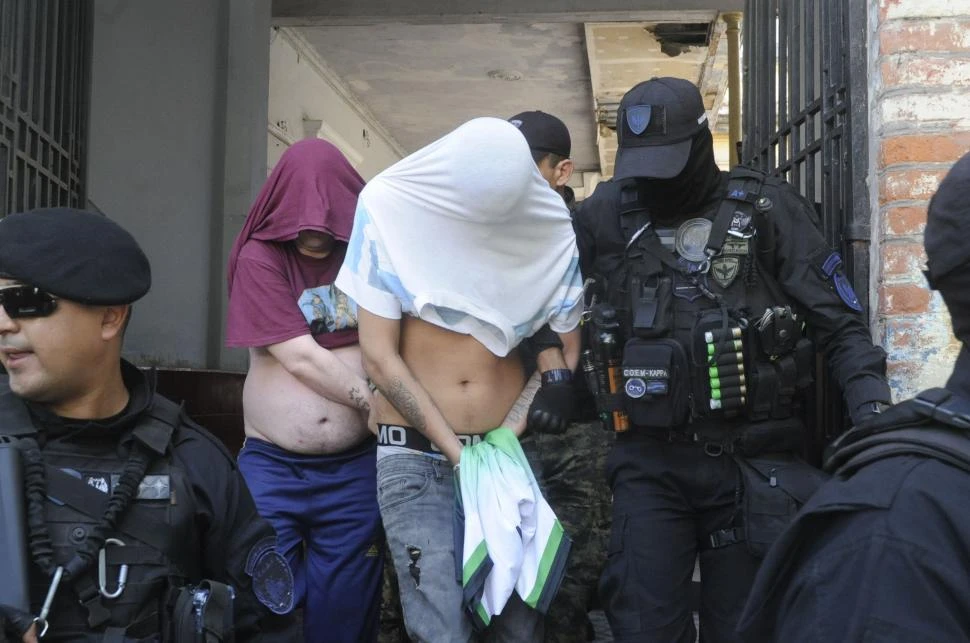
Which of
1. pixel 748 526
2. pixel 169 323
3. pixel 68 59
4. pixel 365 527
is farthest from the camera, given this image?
pixel 169 323

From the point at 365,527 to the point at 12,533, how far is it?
1.56m

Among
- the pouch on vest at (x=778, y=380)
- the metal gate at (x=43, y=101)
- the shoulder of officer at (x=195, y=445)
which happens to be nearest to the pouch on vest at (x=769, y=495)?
the pouch on vest at (x=778, y=380)

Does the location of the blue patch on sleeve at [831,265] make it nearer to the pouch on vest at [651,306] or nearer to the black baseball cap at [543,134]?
the pouch on vest at [651,306]

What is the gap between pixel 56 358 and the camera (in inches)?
89.4

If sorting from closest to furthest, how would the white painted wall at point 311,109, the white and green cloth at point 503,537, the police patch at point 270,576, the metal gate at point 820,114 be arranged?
the police patch at point 270,576, the white and green cloth at point 503,537, the metal gate at point 820,114, the white painted wall at point 311,109

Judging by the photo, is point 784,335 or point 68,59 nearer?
point 784,335

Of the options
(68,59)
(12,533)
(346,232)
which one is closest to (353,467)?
(346,232)

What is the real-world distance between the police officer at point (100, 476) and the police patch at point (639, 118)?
142 centimetres

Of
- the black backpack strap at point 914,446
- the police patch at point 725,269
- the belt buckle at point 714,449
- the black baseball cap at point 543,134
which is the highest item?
the black baseball cap at point 543,134

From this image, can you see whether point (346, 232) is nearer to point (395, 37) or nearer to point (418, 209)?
point (418, 209)

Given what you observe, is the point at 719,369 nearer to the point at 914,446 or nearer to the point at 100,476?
the point at 100,476

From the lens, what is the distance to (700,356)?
10.1ft

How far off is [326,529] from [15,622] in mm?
1559

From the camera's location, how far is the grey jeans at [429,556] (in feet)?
9.61
